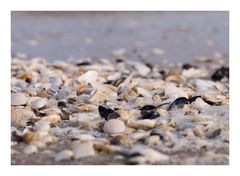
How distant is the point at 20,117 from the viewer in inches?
111

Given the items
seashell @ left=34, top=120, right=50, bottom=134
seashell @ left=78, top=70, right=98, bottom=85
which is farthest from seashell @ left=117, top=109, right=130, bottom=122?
seashell @ left=78, top=70, right=98, bottom=85

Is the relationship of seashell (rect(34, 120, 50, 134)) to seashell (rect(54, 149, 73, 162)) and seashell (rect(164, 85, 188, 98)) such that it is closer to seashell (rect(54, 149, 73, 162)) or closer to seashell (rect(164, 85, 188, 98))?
seashell (rect(54, 149, 73, 162))

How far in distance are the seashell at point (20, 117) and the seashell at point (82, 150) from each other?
1.70 feet

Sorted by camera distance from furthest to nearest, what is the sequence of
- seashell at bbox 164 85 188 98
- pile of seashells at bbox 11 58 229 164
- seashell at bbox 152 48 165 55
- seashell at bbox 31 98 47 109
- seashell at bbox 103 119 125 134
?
seashell at bbox 152 48 165 55
seashell at bbox 164 85 188 98
seashell at bbox 31 98 47 109
seashell at bbox 103 119 125 134
pile of seashells at bbox 11 58 229 164

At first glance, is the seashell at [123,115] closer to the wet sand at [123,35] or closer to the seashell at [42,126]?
the seashell at [42,126]

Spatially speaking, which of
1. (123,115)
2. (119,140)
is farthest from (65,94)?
(119,140)

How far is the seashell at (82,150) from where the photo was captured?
2.30m

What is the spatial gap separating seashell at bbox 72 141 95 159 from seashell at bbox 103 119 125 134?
0.24 m

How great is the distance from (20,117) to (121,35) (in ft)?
19.7

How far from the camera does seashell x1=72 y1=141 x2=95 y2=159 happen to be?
90.7 inches

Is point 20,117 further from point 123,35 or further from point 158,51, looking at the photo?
point 123,35

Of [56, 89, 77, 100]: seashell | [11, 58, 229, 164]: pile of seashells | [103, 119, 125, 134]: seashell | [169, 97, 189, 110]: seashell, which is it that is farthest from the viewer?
Result: [56, 89, 77, 100]: seashell

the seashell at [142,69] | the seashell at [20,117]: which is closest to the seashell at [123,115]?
the seashell at [20,117]
